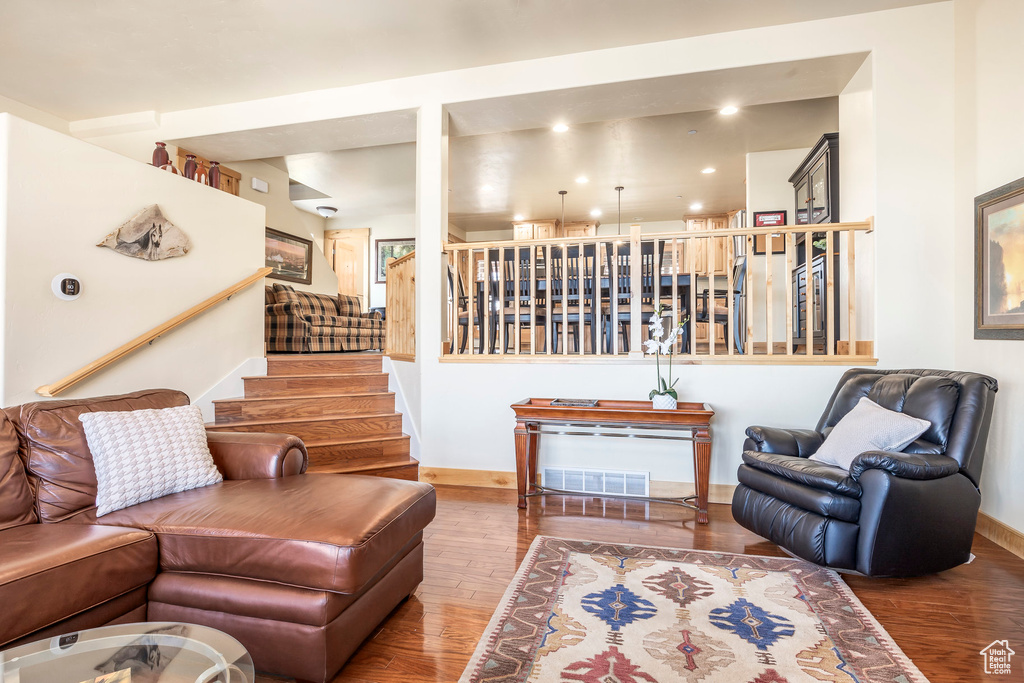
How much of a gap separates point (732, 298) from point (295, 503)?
3727 millimetres

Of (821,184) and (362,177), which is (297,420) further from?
(821,184)

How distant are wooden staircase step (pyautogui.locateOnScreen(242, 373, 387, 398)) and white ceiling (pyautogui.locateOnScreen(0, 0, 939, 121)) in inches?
95.0

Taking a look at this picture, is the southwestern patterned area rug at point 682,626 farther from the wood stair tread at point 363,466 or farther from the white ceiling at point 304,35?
the white ceiling at point 304,35

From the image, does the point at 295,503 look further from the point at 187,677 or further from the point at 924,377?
the point at 924,377

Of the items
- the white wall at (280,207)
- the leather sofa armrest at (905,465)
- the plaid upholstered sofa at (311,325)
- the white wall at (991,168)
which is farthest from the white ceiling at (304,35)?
the leather sofa armrest at (905,465)

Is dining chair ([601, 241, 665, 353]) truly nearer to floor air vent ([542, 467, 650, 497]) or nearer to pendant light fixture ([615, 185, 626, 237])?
floor air vent ([542, 467, 650, 497])

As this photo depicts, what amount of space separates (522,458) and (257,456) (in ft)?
5.37

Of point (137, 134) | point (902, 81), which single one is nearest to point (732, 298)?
point (902, 81)

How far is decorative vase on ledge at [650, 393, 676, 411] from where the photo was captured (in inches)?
126

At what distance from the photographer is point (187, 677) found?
1.06 metres

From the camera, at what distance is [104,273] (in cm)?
320

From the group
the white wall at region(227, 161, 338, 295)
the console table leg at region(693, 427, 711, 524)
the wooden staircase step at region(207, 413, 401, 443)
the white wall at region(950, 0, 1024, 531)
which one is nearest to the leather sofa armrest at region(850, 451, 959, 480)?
the white wall at region(950, 0, 1024, 531)

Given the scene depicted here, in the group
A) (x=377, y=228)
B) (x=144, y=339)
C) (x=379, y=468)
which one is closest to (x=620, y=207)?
(x=377, y=228)

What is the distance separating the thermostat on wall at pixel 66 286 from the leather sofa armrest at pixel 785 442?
13.1 feet
